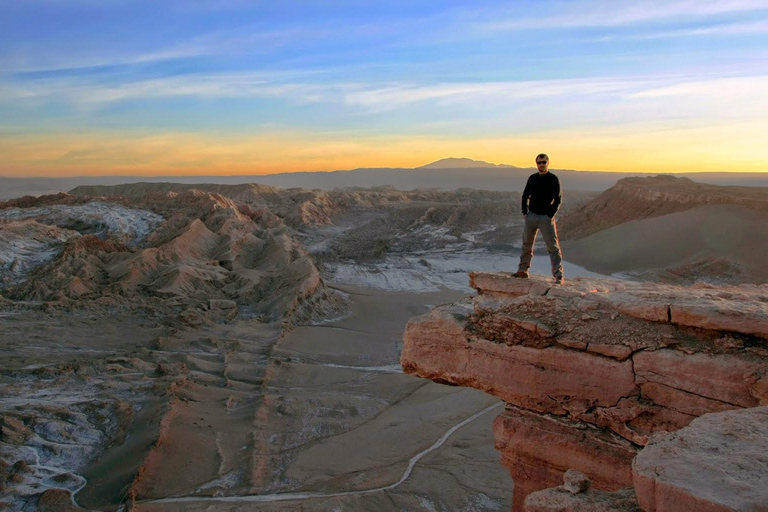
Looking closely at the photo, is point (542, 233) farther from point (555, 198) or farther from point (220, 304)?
point (220, 304)

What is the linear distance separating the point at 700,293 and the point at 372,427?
4273mm

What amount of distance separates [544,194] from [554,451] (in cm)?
219

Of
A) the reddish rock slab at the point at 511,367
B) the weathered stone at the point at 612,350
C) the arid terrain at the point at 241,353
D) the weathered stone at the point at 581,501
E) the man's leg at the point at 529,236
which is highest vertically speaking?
the man's leg at the point at 529,236

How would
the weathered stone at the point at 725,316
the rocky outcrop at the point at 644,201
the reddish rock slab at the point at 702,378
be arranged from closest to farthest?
the reddish rock slab at the point at 702,378 < the weathered stone at the point at 725,316 < the rocky outcrop at the point at 644,201

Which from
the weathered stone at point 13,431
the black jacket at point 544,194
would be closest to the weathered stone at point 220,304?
the weathered stone at point 13,431

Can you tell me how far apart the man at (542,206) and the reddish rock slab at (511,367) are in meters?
0.91

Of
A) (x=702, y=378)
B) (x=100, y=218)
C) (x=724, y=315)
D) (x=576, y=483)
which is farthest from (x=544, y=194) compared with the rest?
(x=100, y=218)

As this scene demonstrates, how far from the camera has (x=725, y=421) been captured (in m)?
3.26

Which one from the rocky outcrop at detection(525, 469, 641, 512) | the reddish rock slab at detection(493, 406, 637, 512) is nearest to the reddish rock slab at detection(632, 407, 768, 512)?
the rocky outcrop at detection(525, 469, 641, 512)

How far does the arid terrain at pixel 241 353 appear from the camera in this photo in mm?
6078

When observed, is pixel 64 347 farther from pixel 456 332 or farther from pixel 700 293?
pixel 700 293

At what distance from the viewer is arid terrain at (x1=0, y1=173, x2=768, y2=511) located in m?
6.08

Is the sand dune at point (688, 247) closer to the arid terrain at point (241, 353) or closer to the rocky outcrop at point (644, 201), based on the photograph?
the arid terrain at point (241, 353)

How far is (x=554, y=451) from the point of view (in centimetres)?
449
